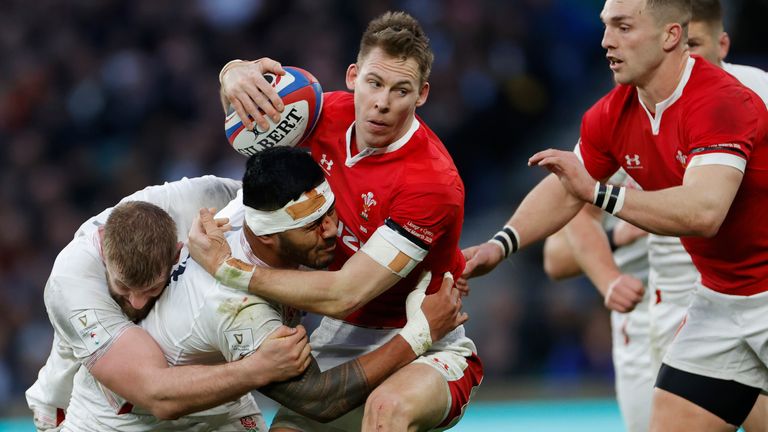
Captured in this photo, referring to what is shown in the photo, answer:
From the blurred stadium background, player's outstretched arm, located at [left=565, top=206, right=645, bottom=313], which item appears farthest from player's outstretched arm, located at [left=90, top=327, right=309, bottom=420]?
the blurred stadium background

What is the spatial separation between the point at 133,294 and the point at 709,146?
248 centimetres

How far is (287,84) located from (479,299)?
239 inches

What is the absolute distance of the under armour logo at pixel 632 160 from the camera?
5227 mm

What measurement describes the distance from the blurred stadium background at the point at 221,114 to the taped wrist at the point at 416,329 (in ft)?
19.1

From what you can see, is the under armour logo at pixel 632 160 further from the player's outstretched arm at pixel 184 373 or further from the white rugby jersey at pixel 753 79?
the player's outstretched arm at pixel 184 373

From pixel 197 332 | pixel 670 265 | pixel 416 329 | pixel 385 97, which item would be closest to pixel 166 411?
pixel 197 332

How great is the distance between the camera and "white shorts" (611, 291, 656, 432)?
6969 mm

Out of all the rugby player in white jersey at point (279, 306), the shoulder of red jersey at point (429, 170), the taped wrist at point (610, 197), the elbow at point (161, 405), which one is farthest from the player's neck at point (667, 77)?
the elbow at point (161, 405)

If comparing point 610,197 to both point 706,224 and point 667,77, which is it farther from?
point 667,77

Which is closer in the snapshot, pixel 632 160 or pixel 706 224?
pixel 706 224

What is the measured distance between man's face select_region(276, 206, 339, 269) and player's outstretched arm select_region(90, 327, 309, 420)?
324 millimetres

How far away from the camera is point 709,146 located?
473 cm

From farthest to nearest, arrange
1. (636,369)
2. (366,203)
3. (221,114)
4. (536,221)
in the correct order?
(221,114)
(636,369)
(536,221)
(366,203)

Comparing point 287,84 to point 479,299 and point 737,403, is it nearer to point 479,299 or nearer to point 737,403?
point 737,403
